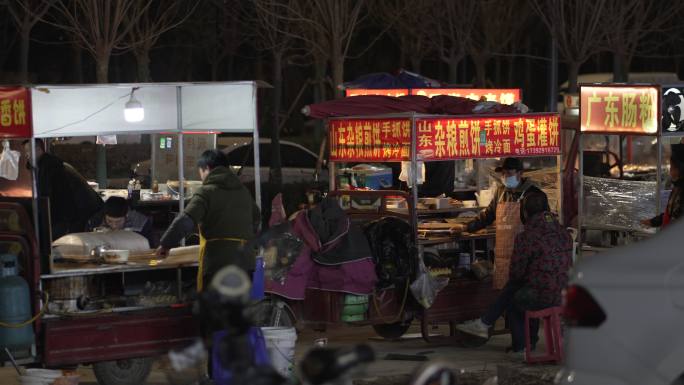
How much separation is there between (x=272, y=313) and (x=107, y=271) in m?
1.53

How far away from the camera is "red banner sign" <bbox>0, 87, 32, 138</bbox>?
346 inches

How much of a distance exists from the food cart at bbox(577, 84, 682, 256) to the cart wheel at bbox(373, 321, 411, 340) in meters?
2.91

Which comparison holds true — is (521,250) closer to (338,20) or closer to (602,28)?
(338,20)

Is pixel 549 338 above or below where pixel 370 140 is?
below

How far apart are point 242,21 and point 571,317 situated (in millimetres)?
22639

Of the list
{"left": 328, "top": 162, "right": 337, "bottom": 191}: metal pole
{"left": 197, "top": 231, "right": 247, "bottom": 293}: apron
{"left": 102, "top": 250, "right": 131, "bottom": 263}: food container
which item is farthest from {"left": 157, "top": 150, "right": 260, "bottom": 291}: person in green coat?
{"left": 328, "top": 162, "right": 337, "bottom": 191}: metal pole

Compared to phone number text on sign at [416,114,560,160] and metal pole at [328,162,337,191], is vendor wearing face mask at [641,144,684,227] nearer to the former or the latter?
phone number text on sign at [416,114,560,160]

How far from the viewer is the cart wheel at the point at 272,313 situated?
981 cm

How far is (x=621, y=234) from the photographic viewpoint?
43.8 ft

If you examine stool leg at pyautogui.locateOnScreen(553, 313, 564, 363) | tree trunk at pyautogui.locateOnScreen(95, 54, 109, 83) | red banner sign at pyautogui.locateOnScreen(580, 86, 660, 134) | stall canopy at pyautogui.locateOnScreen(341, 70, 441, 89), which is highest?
tree trunk at pyautogui.locateOnScreen(95, 54, 109, 83)

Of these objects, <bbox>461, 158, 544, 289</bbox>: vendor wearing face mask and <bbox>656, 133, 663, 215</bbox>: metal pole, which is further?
<bbox>656, 133, 663, 215</bbox>: metal pole

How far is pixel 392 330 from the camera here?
11320mm

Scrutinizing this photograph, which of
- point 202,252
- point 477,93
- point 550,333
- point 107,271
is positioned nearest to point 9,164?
point 107,271

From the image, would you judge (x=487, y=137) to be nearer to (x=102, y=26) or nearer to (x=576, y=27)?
(x=102, y=26)
